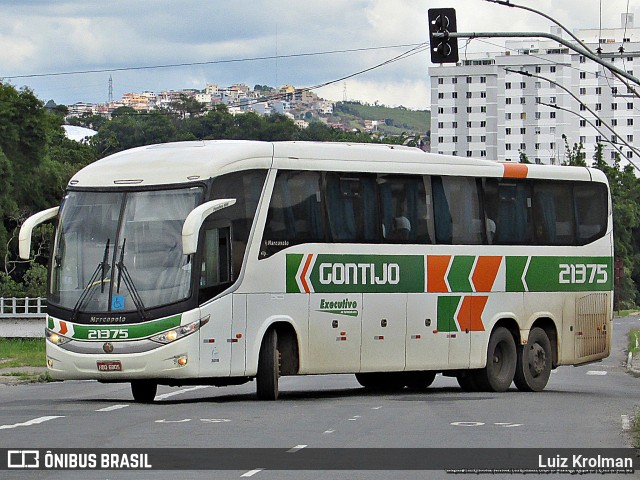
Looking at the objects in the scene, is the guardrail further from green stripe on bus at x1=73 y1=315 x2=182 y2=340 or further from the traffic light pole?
green stripe on bus at x1=73 y1=315 x2=182 y2=340

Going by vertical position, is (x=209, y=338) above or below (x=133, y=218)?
below

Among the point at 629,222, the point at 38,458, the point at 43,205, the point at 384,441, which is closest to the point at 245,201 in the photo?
the point at 384,441

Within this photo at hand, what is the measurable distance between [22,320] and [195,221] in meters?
62.4

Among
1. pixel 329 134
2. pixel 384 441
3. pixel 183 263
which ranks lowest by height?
pixel 384 441

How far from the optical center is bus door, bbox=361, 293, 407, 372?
80.3 ft

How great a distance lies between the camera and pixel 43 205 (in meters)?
92.2

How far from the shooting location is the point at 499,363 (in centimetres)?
2708

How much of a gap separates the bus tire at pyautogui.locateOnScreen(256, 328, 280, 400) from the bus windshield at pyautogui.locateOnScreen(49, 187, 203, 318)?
171cm

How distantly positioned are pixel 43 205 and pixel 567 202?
2648 inches

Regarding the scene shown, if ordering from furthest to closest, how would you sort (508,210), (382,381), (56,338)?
(382,381)
(508,210)
(56,338)

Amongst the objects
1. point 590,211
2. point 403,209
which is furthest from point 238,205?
point 590,211

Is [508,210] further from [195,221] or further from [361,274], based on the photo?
[195,221]

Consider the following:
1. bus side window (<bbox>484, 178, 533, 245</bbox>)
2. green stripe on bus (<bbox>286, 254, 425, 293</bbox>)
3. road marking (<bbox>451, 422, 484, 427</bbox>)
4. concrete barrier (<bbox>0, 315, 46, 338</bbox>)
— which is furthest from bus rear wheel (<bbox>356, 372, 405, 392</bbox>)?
concrete barrier (<bbox>0, 315, 46, 338</bbox>)

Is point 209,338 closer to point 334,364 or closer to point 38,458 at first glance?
point 334,364
